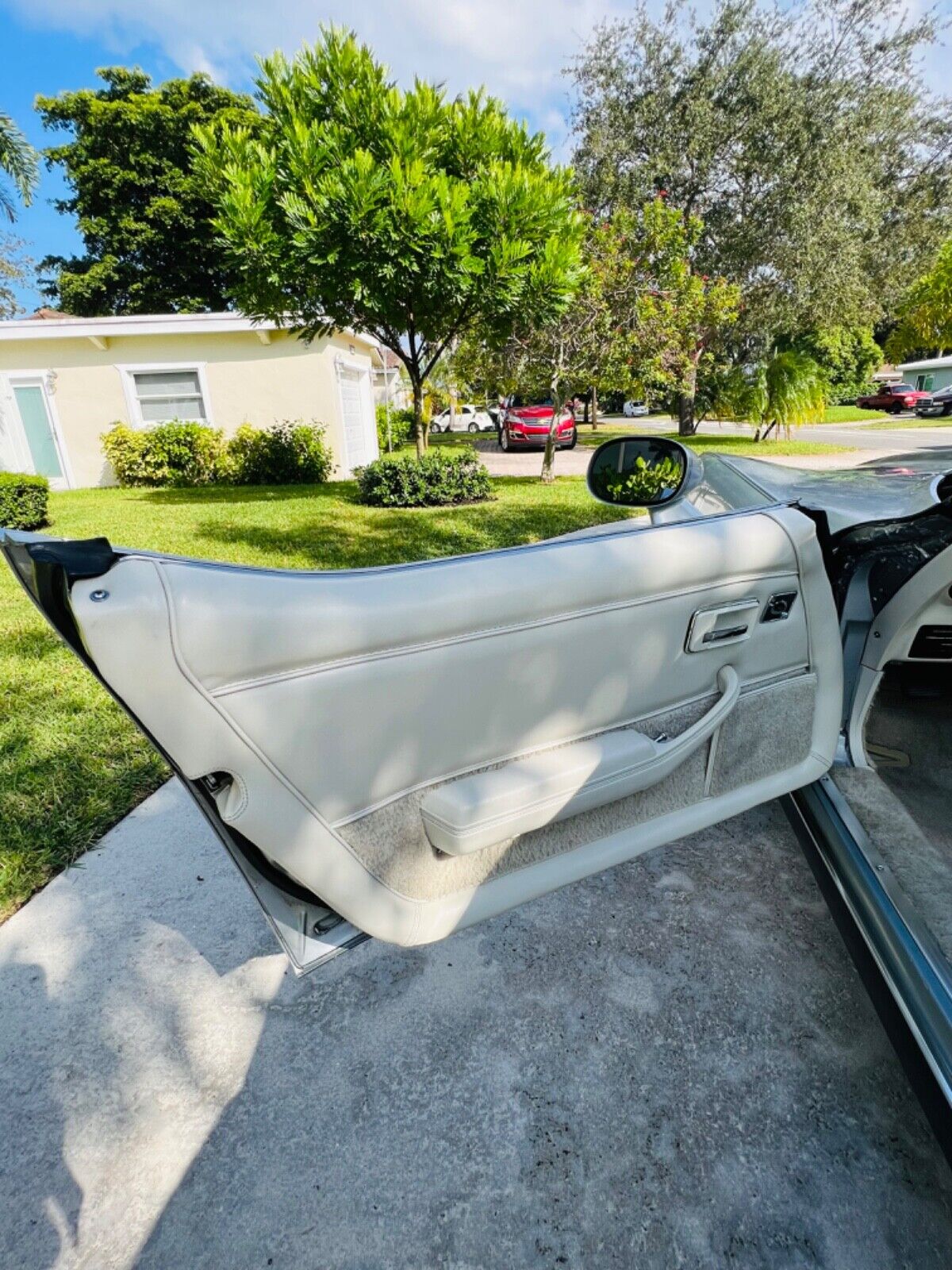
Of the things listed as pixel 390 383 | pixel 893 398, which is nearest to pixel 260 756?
pixel 390 383

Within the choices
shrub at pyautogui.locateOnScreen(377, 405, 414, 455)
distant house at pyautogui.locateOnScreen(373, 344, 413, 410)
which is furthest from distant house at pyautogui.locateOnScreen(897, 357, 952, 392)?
shrub at pyautogui.locateOnScreen(377, 405, 414, 455)

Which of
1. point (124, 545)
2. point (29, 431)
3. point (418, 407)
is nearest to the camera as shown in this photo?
point (124, 545)

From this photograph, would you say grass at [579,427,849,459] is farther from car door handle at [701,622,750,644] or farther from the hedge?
car door handle at [701,622,750,644]

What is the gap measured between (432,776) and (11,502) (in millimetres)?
8759

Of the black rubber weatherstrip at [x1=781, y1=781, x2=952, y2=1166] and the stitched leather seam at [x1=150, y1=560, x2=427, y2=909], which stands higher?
the stitched leather seam at [x1=150, y1=560, x2=427, y2=909]

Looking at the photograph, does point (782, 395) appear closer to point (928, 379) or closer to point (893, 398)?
point (893, 398)

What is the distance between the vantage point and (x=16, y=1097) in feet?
5.02

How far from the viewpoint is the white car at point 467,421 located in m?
29.5

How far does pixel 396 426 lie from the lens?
21359 mm

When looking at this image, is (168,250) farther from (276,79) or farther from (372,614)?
(372,614)

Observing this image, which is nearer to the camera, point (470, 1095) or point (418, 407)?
point (470, 1095)

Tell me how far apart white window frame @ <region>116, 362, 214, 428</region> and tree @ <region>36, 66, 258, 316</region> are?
14926 mm

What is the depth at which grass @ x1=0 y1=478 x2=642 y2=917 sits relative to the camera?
2572mm

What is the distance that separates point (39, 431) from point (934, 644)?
50.1ft
